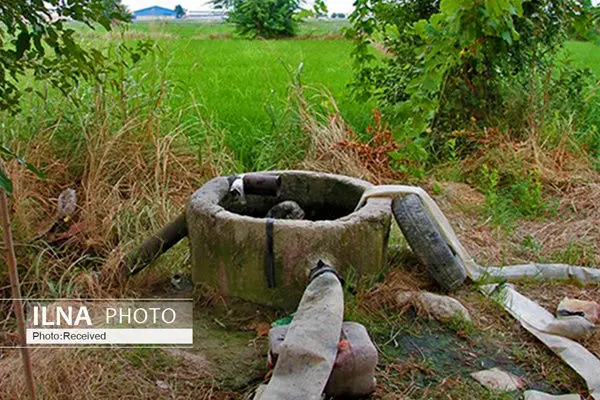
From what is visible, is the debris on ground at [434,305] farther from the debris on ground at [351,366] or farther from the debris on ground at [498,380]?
the debris on ground at [351,366]

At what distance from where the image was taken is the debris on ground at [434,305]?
2584mm

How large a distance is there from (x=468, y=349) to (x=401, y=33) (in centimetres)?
340

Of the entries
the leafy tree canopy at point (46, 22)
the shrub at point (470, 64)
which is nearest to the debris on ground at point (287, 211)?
the leafy tree canopy at point (46, 22)

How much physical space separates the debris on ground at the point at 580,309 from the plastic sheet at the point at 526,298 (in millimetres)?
81

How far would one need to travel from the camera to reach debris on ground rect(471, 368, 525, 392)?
2180 mm

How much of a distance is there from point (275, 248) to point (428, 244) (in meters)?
0.72

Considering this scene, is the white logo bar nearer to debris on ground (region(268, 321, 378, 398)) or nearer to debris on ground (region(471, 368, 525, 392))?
debris on ground (region(268, 321, 378, 398))

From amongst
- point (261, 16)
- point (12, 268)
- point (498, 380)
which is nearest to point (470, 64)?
point (498, 380)

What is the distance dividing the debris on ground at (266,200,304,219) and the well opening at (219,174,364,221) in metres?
0.20

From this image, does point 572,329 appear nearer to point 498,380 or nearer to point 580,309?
point 580,309

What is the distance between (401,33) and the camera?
5.21 meters

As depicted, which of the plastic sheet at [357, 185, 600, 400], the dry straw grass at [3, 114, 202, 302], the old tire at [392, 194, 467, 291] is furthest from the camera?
the dry straw grass at [3, 114, 202, 302]

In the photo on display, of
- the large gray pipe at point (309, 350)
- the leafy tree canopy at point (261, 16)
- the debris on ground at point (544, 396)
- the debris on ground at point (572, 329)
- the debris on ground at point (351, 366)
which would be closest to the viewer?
the large gray pipe at point (309, 350)

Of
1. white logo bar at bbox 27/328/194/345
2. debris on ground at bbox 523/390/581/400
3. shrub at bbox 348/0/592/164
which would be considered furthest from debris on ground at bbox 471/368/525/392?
shrub at bbox 348/0/592/164
